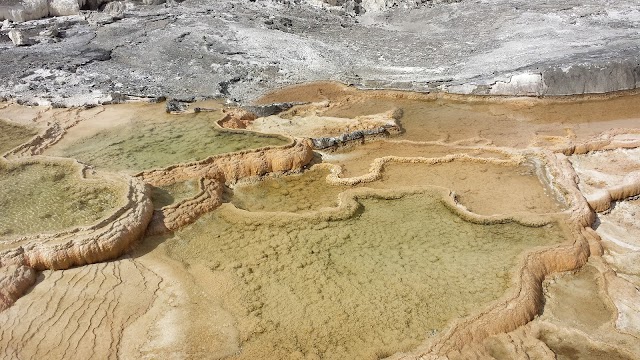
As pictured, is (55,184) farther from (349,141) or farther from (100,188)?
(349,141)

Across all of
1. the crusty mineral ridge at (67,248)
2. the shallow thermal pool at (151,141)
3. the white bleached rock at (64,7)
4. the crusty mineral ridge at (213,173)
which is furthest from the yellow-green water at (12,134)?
the white bleached rock at (64,7)

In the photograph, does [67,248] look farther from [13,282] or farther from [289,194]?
[289,194]

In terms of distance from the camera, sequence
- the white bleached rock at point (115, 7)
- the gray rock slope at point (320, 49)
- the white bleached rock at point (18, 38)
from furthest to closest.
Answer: the white bleached rock at point (115, 7) → the white bleached rock at point (18, 38) → the gray rock slope at point (320, 49)

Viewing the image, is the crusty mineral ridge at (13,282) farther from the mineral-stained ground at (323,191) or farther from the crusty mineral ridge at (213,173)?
the crusty mineral ridge at (213,173)

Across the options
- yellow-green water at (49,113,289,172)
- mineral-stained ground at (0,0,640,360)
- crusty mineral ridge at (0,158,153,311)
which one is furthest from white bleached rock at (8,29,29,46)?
crusty mineral ridge at (0,158,153,311)

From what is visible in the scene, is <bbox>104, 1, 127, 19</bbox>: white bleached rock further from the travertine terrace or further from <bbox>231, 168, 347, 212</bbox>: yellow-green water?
<bbox>231, 168, 347, 212</bbox>: yellow-green water

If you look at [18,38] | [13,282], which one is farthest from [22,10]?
[13,282]
